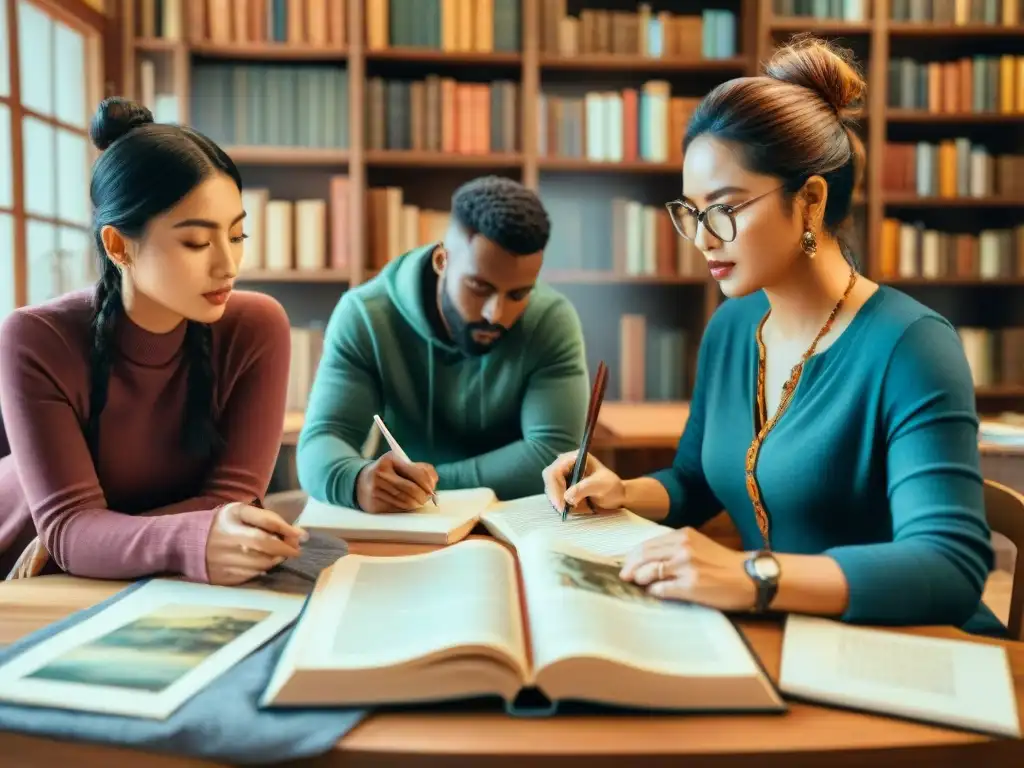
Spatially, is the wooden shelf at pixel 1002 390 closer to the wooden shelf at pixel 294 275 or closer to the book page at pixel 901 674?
the wooden shelf at pixel 294 275

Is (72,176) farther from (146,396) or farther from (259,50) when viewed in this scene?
(146,396)

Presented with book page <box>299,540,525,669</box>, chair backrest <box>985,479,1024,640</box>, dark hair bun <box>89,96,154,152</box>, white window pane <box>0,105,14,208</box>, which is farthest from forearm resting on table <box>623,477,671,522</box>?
white window pane <box>0,105,14,208</box>

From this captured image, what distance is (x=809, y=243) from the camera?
111cm

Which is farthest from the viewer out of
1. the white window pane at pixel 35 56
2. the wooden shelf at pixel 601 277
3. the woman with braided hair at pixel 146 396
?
the wooden shelf at pixel 601 277

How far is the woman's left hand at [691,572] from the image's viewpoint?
812 millimetres

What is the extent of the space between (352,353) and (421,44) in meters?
1.83

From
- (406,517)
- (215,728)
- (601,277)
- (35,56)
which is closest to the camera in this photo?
(215,728)

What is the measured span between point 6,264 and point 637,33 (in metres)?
2.16

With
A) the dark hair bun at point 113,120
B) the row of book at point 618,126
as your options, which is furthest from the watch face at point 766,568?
the row of book at point 618,126

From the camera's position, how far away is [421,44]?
3.07m

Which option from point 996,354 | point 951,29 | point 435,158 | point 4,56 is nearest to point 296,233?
point 435,158

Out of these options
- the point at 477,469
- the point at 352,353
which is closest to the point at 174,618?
the point at 477,469

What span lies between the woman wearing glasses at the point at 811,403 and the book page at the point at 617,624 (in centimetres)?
3

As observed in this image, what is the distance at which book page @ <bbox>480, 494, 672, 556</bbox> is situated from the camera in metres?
1.02
